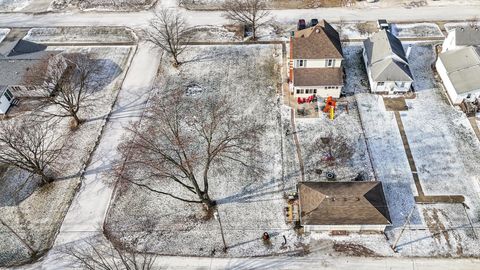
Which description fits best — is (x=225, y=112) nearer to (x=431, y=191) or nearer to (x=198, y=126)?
(x=198, y=126)

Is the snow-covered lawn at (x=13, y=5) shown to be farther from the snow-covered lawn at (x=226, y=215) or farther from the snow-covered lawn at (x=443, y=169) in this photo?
the snow-covered lawn at (x=443, y=169)

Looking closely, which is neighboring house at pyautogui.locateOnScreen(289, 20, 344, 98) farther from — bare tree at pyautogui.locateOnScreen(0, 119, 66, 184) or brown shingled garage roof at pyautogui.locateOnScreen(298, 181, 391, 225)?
bare tree at pyautogui.locateOnScreen(0, 119, 66, 184)

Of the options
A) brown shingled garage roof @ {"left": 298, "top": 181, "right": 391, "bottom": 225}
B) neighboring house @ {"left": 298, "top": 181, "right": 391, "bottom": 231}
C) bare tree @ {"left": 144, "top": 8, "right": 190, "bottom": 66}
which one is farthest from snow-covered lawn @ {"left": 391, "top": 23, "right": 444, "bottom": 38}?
bare tree @ {"left": 144, "top": 8, "right": 190, "bottom": 66}

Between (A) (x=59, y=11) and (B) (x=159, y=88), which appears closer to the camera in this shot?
(B) (x=159, y=88)

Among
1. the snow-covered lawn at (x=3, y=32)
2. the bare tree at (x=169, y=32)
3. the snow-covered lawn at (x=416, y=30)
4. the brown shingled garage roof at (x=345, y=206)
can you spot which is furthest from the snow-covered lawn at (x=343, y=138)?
the snow-covered lawn at (x=3, y=32)

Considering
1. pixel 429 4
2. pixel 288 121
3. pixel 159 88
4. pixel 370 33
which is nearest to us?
pixel 288 121

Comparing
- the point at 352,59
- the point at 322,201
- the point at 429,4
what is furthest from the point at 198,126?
the point at 429,4
